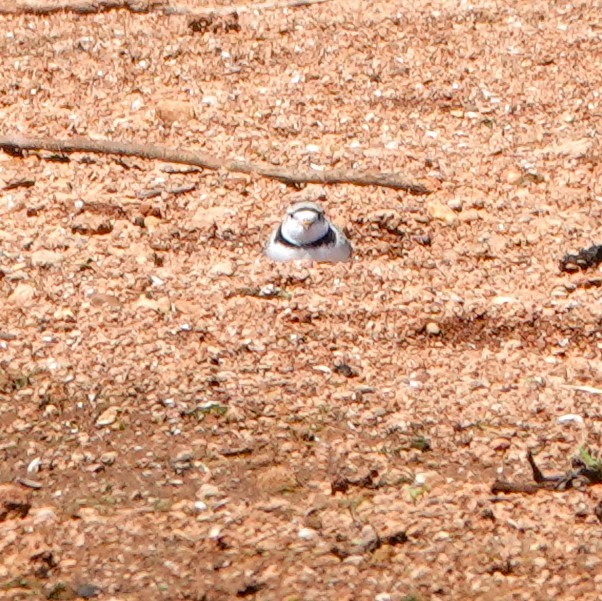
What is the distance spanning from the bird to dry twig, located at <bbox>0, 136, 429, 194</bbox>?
0.39 meters

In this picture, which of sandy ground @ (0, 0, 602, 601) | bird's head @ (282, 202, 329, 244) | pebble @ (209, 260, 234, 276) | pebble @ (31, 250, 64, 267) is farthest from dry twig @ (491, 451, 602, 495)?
pebble @ (31, 250, 64, 267)

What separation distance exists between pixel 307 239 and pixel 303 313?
29cm

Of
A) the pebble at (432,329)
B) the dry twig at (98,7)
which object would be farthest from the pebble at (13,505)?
the dry twig at (98,7)

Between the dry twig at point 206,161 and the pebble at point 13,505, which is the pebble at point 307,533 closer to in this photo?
the pebble at point 13,505

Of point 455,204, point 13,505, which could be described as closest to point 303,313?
point 455,204

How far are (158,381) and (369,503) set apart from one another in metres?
0.75

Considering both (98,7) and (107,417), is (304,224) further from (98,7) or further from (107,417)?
(98,7)

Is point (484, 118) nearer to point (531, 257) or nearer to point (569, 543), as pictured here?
point (531, 257)

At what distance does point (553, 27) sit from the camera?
6270 mm

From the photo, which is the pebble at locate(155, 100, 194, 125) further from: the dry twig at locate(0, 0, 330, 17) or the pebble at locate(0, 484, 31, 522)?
the pebble at locate(0, 484, 31, 522)

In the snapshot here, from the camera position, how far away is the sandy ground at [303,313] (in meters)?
3.36

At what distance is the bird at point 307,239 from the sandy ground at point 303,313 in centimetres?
7

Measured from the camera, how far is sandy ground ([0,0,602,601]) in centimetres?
336

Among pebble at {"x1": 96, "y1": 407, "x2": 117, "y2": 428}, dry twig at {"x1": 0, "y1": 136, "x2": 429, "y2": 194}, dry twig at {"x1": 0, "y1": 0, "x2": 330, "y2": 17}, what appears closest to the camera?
pebble at {"x1": 96, "y1": 407, "x2": 117, "y2": 428}
